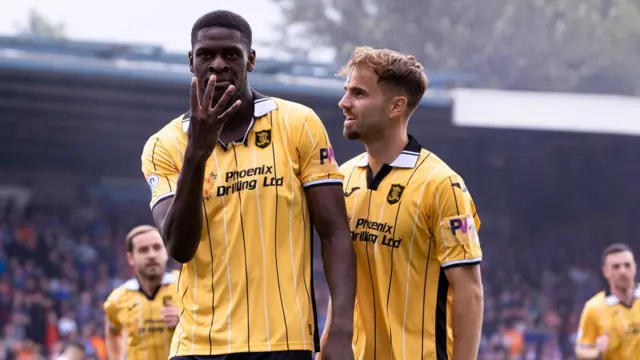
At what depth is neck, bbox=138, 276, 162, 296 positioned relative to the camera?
815 centimetres

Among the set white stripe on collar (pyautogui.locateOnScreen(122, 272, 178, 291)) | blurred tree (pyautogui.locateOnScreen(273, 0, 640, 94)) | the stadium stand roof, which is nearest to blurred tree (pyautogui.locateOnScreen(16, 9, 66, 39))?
blurred tree (pyautogui.locateOnScreen(273, 0, 640, 94))

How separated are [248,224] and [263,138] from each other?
312mm

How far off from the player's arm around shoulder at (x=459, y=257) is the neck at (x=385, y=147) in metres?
0.27

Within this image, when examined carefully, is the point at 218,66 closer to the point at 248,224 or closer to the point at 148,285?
the point at 248,224

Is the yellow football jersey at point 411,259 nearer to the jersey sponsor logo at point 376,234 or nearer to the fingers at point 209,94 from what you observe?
the jersey sponsor logo at point 376,234

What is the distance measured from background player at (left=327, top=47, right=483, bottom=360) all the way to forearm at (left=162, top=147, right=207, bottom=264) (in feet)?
3.29

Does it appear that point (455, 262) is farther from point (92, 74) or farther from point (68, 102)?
point (68, 102)

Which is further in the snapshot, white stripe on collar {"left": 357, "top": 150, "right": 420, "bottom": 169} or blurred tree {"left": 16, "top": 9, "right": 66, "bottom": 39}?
blurred tree {"left": 16, "top": 9, "right": 66, "bottom": 39}

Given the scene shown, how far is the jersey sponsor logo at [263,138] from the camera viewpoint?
3.76 m

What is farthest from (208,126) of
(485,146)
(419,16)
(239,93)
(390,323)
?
(419,16)

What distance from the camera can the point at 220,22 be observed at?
3.64 metres

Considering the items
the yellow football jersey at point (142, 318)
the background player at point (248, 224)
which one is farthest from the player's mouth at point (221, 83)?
the yellow football jersey at point (142, 318)

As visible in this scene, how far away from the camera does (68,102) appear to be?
18891mm

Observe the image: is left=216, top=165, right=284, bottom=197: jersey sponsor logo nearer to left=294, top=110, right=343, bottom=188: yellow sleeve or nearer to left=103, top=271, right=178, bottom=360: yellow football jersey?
left=294, top=110, right=343, bottom=188: yellow sleeve
